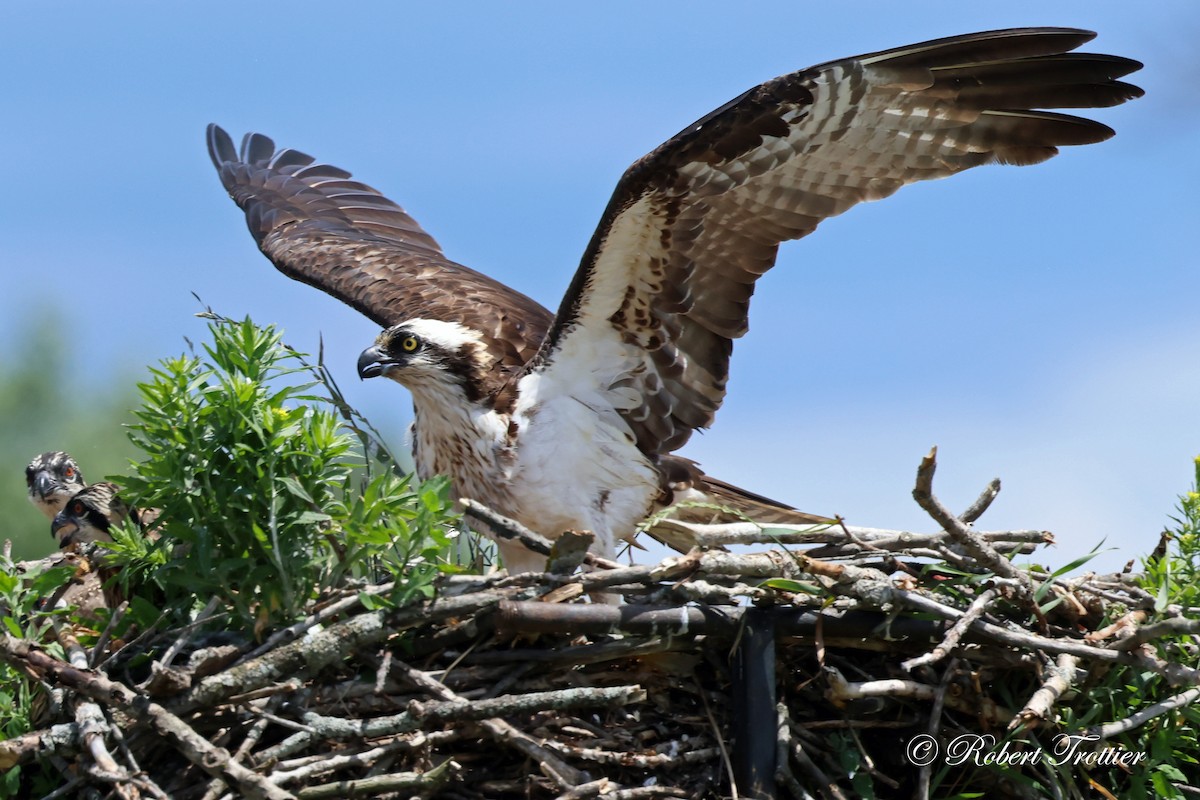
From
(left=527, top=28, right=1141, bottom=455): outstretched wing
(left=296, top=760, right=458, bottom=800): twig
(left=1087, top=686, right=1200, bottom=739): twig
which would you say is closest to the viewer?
(left=296, top=760, right=458, bottom=800): twig

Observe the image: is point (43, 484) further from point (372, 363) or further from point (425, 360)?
point (425, 360)

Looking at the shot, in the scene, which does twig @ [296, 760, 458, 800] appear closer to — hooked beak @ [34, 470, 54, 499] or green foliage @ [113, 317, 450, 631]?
green foliage @ [113, 317, 450, 631]

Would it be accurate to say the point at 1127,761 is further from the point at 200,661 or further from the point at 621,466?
the point at 200,661

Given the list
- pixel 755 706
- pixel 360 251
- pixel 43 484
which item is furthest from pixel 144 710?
pixel 360 251

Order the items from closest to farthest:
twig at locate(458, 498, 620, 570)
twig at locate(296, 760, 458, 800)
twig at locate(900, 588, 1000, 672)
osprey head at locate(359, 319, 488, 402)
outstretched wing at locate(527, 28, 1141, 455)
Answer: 1. twig at locate(296, 760, 458, 800)
2. twig at locate(900, 588, 1000, 672)
3. twig at locate(458, 498, 620, 570)
4. outstretched wing at locate(527, 28, 1141, 455)
5. osprey head at locate(359, 319, 488, 402)

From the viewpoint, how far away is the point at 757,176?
535 cm

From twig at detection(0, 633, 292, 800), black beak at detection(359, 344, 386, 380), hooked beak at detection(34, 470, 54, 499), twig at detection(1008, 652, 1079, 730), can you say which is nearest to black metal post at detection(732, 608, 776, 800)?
twig at detection(1008, 652, 1079, 730)

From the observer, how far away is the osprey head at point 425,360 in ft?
18.2

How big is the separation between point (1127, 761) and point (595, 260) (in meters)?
2.54

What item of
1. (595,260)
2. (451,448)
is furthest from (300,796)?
(595,260)

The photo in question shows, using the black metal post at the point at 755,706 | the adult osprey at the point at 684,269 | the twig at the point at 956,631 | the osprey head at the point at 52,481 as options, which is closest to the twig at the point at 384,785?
the black metal post at the point at 755,706

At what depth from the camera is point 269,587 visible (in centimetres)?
400

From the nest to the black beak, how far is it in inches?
61.4

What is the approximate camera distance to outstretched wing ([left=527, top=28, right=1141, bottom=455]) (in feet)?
16.8
